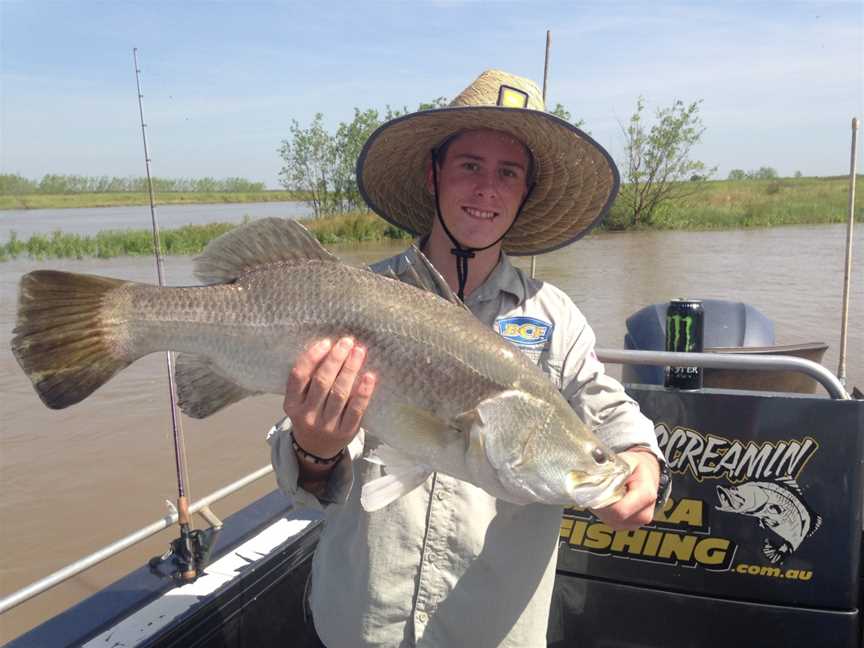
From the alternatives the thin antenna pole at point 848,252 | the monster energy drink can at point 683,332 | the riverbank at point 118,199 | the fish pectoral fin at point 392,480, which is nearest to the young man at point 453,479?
the fish pectoral fin at point 392,480

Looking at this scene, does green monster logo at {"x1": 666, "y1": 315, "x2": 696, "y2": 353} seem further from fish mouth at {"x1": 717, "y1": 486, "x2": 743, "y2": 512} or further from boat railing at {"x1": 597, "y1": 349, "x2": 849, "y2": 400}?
fish mouth at {"x1": 717, "y1": 486, "x2": 743, "y2": 512}

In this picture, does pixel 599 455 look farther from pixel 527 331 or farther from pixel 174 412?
pixel 174 412

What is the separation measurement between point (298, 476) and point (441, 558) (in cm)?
49

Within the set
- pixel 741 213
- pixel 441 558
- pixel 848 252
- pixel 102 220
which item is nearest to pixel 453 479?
pixel 441 558

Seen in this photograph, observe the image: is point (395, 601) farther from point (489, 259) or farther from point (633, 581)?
point (633, 581)

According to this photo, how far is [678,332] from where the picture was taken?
2887mm

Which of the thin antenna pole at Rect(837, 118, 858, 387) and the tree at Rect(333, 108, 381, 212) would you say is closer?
the thin antenna pole at Rect(837, 118, 858, 387)

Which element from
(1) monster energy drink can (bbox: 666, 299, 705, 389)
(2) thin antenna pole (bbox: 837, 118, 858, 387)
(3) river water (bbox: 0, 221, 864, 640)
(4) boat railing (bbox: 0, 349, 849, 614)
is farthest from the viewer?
(3) river water (bbox: 0, 221, 864, 640)

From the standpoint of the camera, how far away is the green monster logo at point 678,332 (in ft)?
9.40

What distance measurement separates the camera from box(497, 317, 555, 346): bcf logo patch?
2.13 m

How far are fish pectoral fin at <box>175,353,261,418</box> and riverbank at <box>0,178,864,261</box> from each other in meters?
18.7

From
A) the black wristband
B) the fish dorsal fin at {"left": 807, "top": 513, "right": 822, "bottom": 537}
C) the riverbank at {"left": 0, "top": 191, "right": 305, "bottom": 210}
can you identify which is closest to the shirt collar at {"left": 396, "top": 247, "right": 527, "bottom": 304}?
the black wristband

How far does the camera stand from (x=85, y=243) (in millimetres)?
22578

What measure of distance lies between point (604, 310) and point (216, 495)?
11052 mm
